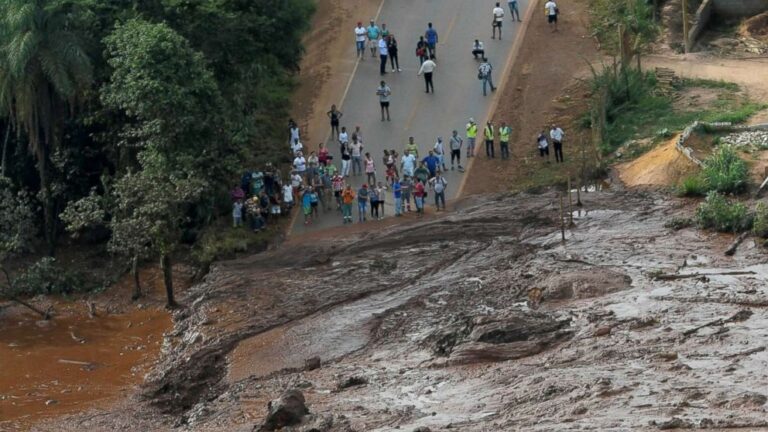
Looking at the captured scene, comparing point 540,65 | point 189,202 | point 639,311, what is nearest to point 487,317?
point 639,311

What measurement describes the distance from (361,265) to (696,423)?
15.5 meters

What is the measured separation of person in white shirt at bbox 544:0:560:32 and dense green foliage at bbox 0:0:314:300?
9.60 meters

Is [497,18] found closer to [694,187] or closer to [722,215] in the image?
[694,187]

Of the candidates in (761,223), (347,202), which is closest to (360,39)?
(347,202)

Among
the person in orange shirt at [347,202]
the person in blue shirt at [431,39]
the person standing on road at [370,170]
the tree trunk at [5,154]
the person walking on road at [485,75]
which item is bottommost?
the person in orange shirt at [347,202]

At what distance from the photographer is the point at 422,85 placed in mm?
51594

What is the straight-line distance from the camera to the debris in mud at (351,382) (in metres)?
34.4

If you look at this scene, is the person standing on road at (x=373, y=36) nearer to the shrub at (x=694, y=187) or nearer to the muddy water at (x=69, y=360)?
the shrub at (x=694, y=187)

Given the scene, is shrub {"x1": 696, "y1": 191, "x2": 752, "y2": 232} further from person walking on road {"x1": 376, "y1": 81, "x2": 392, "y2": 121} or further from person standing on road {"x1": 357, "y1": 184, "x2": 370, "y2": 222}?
person walking on road {"x1": 376, "y1": 81, "x2": 392, "y2": 121}

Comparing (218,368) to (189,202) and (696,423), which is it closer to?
(189,202)

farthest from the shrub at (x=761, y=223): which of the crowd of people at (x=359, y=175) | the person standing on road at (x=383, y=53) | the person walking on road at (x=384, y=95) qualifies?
the person standing on road at (x=383, y=53)

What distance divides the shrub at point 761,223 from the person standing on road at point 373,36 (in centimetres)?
1736

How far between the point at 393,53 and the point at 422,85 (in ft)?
4.85

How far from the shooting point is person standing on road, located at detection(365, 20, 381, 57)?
53281 millimetres
